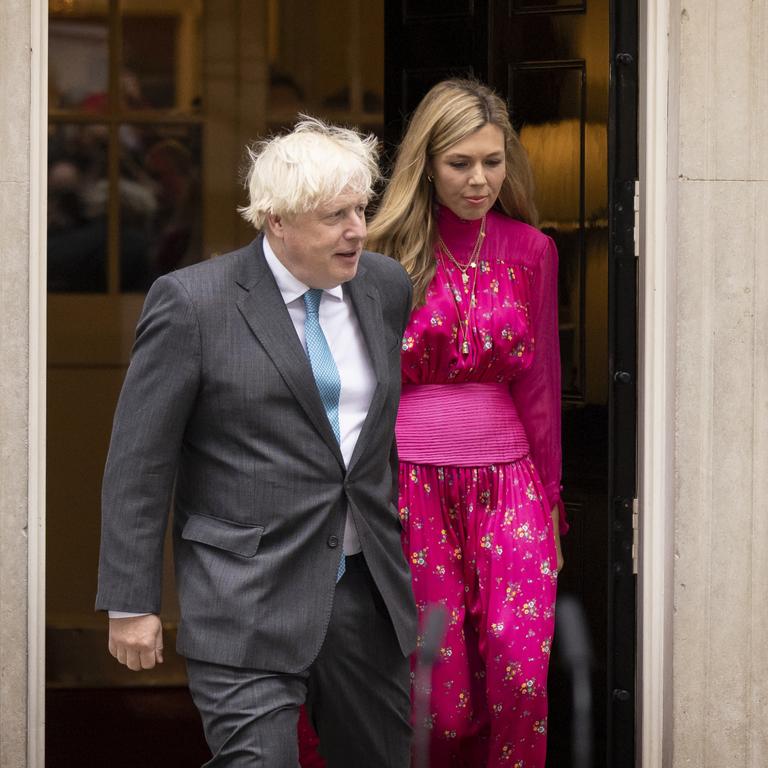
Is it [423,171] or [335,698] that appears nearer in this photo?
[335,698]

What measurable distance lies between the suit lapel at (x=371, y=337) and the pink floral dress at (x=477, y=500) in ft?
2.00

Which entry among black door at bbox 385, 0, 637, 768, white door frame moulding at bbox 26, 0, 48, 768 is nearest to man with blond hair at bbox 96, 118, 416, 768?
white door frame moulding at bbox 26, 0, 48, 768

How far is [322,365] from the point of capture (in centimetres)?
297

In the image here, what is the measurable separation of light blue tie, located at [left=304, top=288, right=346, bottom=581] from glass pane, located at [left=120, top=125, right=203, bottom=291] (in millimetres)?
4694

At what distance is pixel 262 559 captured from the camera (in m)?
2.88

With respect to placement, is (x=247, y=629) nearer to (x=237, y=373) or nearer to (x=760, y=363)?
(x=237, y=373)

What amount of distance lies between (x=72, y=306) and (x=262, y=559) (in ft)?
15.8

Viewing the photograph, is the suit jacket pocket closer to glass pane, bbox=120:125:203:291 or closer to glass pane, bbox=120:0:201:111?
glass pane, bbox=120:125:203:291

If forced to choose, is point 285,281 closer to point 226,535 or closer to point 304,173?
point 304,173

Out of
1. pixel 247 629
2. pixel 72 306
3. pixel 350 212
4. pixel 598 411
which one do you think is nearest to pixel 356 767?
pixel 247 629

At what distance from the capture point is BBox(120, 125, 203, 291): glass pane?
7.60 meters

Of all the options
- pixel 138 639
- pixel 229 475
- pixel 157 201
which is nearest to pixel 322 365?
pixel 229 475

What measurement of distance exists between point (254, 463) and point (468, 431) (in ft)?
3.37

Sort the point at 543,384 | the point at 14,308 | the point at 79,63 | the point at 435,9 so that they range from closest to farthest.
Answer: the point at 14,308, the point at 543,384, the point at 435,9, the point at 79,63
